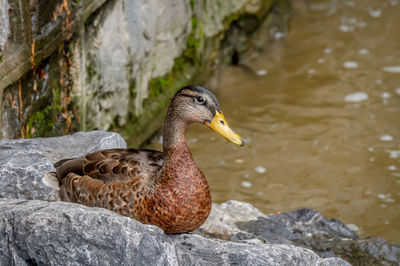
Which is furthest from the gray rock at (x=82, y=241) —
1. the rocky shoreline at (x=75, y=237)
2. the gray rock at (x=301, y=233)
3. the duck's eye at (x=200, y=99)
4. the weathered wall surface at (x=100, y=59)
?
the weathered wall surface at (x=100, y=59)

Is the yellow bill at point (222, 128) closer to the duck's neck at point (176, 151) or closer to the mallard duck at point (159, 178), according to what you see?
the mallard duck at point (159, 178)

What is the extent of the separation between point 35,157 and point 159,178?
802 mm

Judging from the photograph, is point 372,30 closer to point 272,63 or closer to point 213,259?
point 272,63

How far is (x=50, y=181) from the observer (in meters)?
3.48

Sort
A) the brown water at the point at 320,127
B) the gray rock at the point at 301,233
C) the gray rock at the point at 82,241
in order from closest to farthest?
the gray rock at the point at 82,241 < the gray rock at the point at 301,233 < the brown water at the point at 320,127

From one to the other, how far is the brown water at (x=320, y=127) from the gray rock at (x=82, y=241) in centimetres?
260

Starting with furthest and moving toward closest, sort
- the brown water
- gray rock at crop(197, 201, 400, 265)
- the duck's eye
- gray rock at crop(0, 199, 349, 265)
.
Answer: the brown water → gray rock at crop(197, 201, 400, 265) → the duck's eye → gray rock at crop(0, 199, 349, 265)

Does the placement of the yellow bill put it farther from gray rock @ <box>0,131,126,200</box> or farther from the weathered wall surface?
the weathered wall surface

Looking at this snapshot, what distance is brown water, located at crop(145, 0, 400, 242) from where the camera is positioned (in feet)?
17.5

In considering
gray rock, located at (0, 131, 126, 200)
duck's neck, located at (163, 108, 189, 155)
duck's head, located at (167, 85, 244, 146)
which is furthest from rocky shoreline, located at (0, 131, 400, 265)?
duck's head, located at (167, 85, 244, 146)

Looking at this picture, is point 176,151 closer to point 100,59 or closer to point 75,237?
point 75,237

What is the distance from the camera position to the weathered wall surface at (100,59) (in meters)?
3.98

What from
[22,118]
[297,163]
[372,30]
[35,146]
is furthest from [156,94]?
[372,30]

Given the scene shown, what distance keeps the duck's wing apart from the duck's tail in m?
0.03
